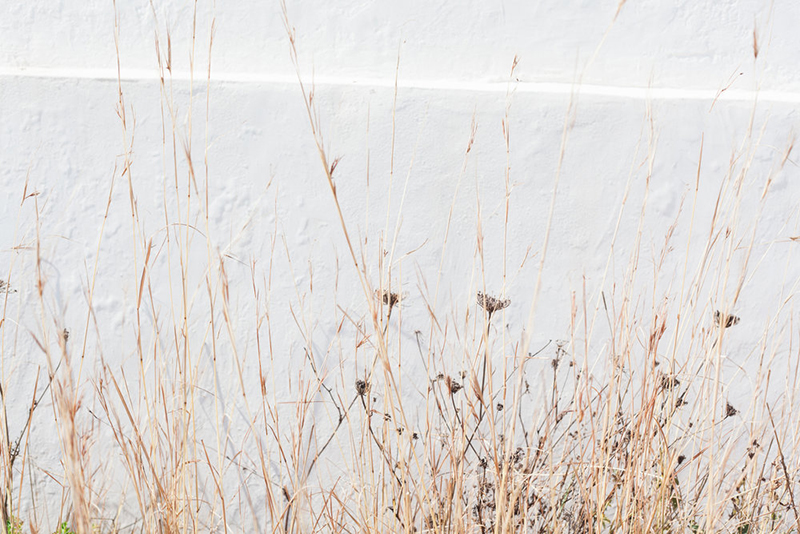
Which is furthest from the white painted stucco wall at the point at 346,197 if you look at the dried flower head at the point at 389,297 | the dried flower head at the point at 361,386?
the dried flower head at the point at 389,297

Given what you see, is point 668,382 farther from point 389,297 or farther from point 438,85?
point 438,85

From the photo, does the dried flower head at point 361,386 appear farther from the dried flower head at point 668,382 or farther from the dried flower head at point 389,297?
the dried flower head at point 668,382

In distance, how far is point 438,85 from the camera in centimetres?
186

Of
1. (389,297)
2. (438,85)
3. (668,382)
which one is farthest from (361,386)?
(438,85)

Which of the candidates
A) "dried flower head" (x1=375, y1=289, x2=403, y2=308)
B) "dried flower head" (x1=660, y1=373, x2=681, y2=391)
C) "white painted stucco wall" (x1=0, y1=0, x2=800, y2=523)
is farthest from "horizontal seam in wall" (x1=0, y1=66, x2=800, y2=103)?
"dried flower head" (x1=660, y1=373, x2=681, y2=391)

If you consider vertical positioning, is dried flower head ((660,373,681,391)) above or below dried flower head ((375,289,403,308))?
below

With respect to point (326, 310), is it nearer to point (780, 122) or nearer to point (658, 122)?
point (658, 122)

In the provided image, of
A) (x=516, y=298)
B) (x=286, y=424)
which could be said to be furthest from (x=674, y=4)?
(x=286, y=424)

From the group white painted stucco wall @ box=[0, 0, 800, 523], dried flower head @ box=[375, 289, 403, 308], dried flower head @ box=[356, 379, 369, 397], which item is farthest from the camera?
white painted stucco wall @ box=[0, 0, 800, 523]

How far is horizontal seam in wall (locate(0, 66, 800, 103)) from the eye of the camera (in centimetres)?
184

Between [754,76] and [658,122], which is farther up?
[754,76]

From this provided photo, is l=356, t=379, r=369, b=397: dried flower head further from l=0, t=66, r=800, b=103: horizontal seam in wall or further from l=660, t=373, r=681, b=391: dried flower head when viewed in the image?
l=0, t=66, r=800, b=103: horizontal seam in wall

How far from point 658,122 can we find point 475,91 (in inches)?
22.2

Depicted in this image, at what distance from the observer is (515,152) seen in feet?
6.09
